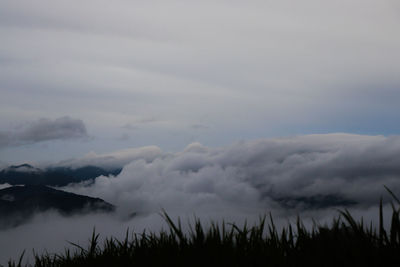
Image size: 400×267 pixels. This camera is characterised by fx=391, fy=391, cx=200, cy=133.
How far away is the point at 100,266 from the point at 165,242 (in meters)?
1.21

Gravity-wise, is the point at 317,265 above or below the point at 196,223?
below

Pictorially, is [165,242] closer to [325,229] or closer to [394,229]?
[325,229]

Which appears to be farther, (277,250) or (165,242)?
(165,242)

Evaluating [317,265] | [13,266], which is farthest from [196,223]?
[13,266]

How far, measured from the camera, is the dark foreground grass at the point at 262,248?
440 cm

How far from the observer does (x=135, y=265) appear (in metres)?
5.90

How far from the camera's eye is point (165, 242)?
6301 millimetres

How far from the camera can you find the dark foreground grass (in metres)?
4.40

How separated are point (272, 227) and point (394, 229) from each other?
5.65ft

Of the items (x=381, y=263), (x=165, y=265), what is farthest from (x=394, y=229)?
(x=165, y=265)

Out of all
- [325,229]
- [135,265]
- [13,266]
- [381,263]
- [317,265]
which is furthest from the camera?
[13,266]

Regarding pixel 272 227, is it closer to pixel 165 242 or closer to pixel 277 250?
pixel 277 250

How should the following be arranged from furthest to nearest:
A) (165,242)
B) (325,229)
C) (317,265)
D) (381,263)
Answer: (165,242)
(325,229)
(317,265)
(381,263)

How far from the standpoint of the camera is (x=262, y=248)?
5.20 m
